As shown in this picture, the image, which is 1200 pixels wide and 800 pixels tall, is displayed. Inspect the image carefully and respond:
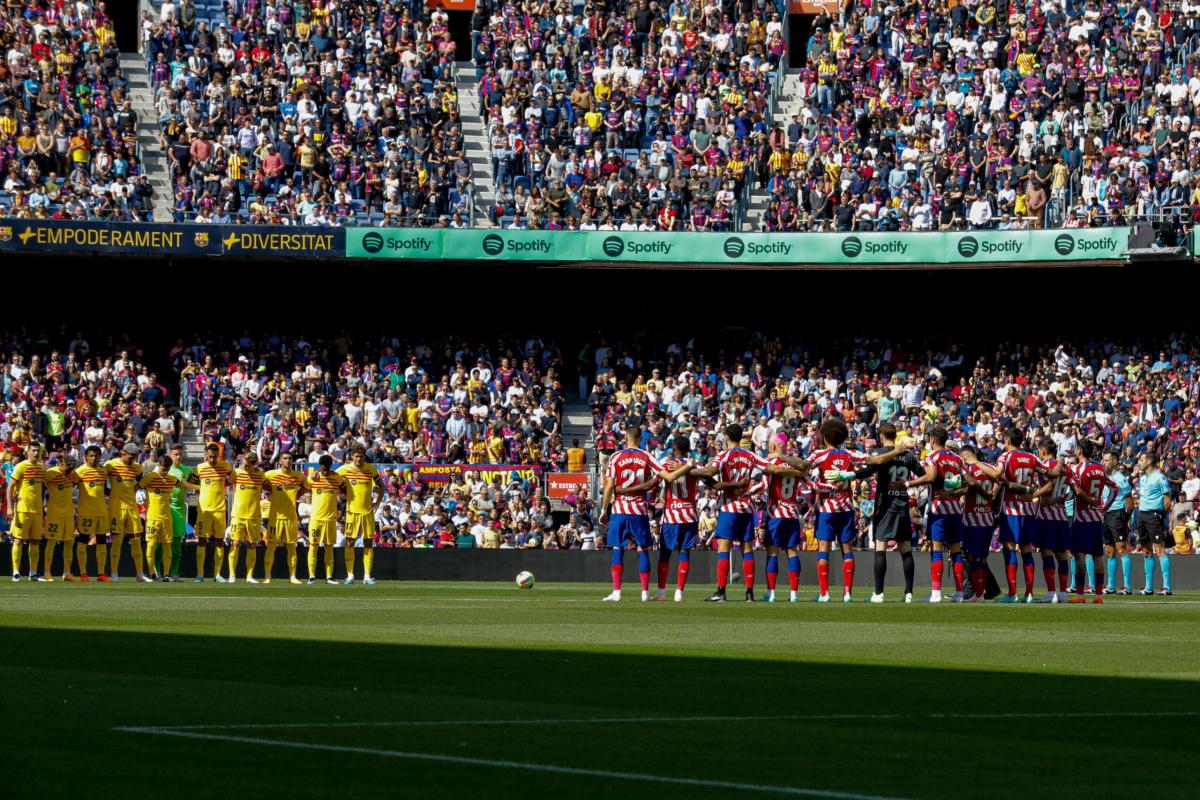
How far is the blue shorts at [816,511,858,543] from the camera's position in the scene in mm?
25562

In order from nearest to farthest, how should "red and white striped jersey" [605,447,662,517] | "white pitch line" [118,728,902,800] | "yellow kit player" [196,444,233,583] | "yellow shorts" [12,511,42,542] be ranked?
"white pitch line" [118,728,902,800] < "red and white striped jersey" [605,447,662,517] < "yellow shorts" [12,511,42,542] < "yellow kit player" [196,444,233,583]

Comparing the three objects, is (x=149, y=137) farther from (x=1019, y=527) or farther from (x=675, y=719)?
(x=675, y=719)

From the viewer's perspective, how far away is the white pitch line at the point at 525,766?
287 inches

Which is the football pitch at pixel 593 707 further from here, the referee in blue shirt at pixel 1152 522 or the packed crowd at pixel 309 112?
the packed crowd at pixel 309 112

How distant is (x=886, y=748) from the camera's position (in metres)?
8.78

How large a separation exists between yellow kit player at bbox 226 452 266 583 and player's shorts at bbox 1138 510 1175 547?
14.7 meters

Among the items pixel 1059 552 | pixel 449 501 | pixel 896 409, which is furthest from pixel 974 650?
pixel 896 409

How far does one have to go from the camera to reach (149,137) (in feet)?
162

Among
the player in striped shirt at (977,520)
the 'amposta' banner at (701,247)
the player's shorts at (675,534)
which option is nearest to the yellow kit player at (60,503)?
the player's shorts at (675,534)

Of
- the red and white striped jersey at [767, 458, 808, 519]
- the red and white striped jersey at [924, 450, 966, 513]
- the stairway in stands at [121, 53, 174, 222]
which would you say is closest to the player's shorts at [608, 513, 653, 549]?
the red and white striped jersey at [767, 458, 808, 519]

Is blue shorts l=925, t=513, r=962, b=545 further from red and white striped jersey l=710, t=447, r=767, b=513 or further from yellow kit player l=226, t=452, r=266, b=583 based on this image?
yellow kit player l=226, t=452, r=266, b=583

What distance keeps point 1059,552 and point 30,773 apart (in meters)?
20.7

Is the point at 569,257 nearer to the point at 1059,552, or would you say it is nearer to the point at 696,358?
the point at 696,358

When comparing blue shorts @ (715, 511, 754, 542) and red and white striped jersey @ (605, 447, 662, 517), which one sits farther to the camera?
blue shorts @ (715, 511, 754, 542)
